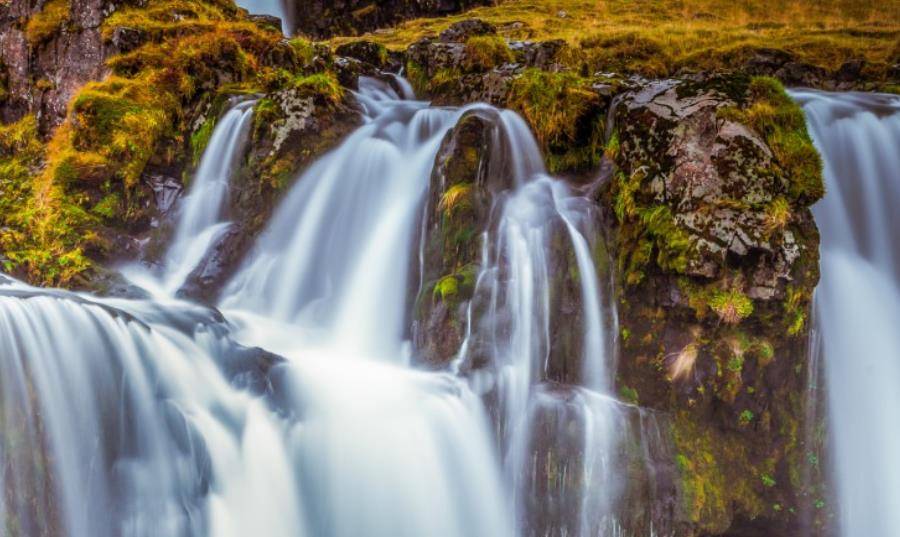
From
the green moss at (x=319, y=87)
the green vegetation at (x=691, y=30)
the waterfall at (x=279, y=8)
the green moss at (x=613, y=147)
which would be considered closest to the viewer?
the green moss at (x=613, y=147)

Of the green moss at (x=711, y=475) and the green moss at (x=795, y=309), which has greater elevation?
the green moss at (x=795, y=309)

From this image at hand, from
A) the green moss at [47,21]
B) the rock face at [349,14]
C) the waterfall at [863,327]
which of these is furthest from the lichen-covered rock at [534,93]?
the rock face at [349,14]

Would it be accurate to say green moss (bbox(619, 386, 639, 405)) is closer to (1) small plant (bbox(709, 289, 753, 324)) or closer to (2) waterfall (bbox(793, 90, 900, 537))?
(1) small plant (bbox(709, 289, 753, 324))

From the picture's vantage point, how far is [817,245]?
5.66 meters

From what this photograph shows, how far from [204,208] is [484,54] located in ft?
17.6

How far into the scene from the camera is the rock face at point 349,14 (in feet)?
67.4

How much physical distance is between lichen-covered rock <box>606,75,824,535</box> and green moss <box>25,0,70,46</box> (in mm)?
9038

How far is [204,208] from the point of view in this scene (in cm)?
805

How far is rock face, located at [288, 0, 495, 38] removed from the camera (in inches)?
809

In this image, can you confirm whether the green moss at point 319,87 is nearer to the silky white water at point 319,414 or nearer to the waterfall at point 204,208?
the waterfall at point 204,208

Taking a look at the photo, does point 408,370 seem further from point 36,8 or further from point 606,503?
point 36,8

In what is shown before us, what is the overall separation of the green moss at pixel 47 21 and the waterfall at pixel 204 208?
3482 millimetres

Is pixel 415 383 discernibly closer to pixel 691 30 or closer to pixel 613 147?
pixel 613 147

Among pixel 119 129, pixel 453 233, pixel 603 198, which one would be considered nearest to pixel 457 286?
pixel 453 233
